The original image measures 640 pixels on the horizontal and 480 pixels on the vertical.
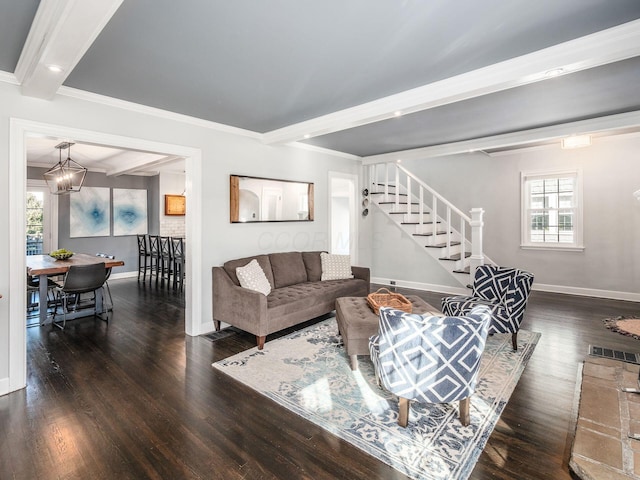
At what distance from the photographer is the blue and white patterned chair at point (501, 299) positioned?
3.46m

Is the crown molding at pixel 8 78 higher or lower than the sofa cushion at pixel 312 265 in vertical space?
higher

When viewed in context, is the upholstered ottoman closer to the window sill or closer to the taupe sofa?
the taupe sofa

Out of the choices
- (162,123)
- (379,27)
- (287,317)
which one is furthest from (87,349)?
(379,27)

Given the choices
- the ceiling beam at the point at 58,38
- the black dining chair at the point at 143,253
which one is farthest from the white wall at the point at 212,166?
the black dining chair at the point at 143,253

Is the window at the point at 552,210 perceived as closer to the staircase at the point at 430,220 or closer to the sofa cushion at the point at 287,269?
the staircase at the point at 430,220

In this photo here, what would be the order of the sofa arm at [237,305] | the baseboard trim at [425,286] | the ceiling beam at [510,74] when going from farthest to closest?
the baseboard trim at [425,286] < the sofa arm at [237,305] < the ceiling beam at [510,74]

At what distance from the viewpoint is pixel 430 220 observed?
7.08m

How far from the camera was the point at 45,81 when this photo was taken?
2582mm

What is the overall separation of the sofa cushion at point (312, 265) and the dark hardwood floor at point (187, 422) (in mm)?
1609

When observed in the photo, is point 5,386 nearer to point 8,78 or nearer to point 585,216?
point 8,78

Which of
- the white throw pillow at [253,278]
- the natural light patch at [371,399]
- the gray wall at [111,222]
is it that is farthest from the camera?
the gray wall at [111,222]

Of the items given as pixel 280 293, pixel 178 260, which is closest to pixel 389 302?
pixel 280 293

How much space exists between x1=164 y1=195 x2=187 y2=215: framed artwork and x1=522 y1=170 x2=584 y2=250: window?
25.6 feet

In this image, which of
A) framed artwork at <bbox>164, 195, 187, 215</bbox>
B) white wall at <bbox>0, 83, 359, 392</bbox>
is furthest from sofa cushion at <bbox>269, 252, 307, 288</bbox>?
framed artwork at <bbox>164, 195, 187, 215</bbox>
